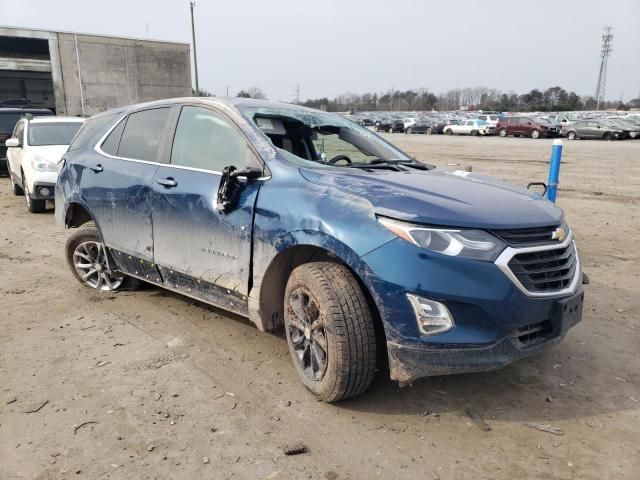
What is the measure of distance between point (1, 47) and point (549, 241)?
2196 inches

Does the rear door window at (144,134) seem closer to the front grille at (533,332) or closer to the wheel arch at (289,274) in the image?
the wheel arch at (289,274)

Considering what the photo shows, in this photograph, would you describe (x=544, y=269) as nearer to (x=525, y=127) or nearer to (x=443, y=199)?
(x=443, y=199)

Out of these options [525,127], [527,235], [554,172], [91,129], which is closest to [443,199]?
[527,235]

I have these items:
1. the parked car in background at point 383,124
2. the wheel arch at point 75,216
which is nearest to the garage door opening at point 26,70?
the parked car in background at point 383,124

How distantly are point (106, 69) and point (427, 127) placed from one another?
28962mm

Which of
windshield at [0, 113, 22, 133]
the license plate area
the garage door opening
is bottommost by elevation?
the license plate area

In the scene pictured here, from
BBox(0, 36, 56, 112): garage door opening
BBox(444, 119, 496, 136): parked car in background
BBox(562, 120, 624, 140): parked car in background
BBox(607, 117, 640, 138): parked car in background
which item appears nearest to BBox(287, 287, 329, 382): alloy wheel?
BBox(562, 120, 624, 140): parked car in background

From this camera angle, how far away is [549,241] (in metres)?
2.92

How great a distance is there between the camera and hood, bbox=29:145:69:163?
889cm

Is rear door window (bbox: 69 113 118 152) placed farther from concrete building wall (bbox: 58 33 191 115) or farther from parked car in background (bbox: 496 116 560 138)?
concrete building wall (bbox: 58 33 191 115)

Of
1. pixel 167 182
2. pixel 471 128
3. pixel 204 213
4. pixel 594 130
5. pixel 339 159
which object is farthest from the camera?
pixel 471 128

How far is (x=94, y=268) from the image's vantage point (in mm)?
5031

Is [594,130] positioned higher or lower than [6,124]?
lower

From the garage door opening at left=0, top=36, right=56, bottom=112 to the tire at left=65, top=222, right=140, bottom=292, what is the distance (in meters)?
39.4
